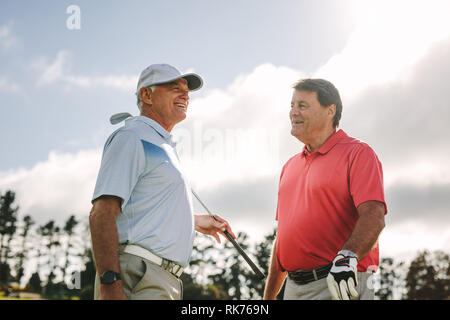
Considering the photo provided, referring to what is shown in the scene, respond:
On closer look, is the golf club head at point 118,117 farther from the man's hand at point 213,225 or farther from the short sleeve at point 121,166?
the man's hand at point 213,225

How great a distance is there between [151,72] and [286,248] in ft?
7.30

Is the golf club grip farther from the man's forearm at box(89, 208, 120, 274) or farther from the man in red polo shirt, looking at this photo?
the man's forearm at box(89, 208, 120, 274)

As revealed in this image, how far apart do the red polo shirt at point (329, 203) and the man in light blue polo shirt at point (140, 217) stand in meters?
1.29

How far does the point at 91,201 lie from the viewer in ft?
12.0

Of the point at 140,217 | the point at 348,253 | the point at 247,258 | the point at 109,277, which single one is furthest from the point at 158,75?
the point at 348,253

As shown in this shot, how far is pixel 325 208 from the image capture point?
4.69 meters

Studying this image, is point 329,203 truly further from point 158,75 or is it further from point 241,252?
point 158,75

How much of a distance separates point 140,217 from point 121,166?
1.39ft

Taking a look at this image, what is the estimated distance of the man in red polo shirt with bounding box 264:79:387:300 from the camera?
13.7ft

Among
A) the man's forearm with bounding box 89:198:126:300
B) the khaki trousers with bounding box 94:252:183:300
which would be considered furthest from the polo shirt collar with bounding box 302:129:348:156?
the man's forearm with bounding box 89:198:126:300

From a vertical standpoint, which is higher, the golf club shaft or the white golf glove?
the golf club shaft

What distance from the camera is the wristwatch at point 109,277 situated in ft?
11.0

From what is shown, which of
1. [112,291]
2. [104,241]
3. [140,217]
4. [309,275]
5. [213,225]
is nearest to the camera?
[112,291]
